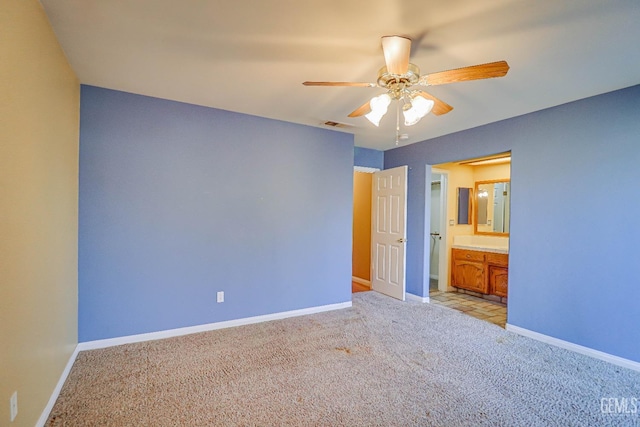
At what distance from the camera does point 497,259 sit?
15.2 ft

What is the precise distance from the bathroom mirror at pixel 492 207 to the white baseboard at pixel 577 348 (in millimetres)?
2208

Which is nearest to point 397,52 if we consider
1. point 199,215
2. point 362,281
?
point 199,215

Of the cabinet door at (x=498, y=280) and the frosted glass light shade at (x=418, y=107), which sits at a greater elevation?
the frosted glass light shade at (x=418, y=107)

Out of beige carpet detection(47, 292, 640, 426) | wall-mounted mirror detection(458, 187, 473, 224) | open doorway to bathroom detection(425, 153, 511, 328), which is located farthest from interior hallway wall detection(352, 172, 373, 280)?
beige carpet detection(47, 292, 640, 426)

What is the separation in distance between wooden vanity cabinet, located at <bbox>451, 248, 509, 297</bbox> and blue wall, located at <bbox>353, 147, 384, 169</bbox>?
2.03 m

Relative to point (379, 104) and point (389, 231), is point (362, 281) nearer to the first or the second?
point (389, 231)

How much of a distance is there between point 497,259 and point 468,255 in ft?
1.58

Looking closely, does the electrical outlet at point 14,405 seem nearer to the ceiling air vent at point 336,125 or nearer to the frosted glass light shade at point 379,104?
the frosted glass light shade at point 379,104

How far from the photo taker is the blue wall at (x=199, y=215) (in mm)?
2836

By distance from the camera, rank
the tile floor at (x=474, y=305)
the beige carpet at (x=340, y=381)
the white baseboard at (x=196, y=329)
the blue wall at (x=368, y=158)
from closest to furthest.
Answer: the beige carpet at (x=340, y=381), the white baseboard at (x=196, y=329), the tile floor at (x=474, y=305), the blue wall at (x=368, y=158)

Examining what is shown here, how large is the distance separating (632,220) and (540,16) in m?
2.10

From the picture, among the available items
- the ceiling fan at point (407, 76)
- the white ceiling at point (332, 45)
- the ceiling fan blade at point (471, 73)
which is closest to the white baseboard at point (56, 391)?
the white ceiling at point (332, 45)

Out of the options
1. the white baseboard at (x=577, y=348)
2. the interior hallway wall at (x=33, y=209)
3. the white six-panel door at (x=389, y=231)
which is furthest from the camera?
the white six-panel door at (x=389, y=231)

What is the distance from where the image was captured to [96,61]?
235 centimetres
